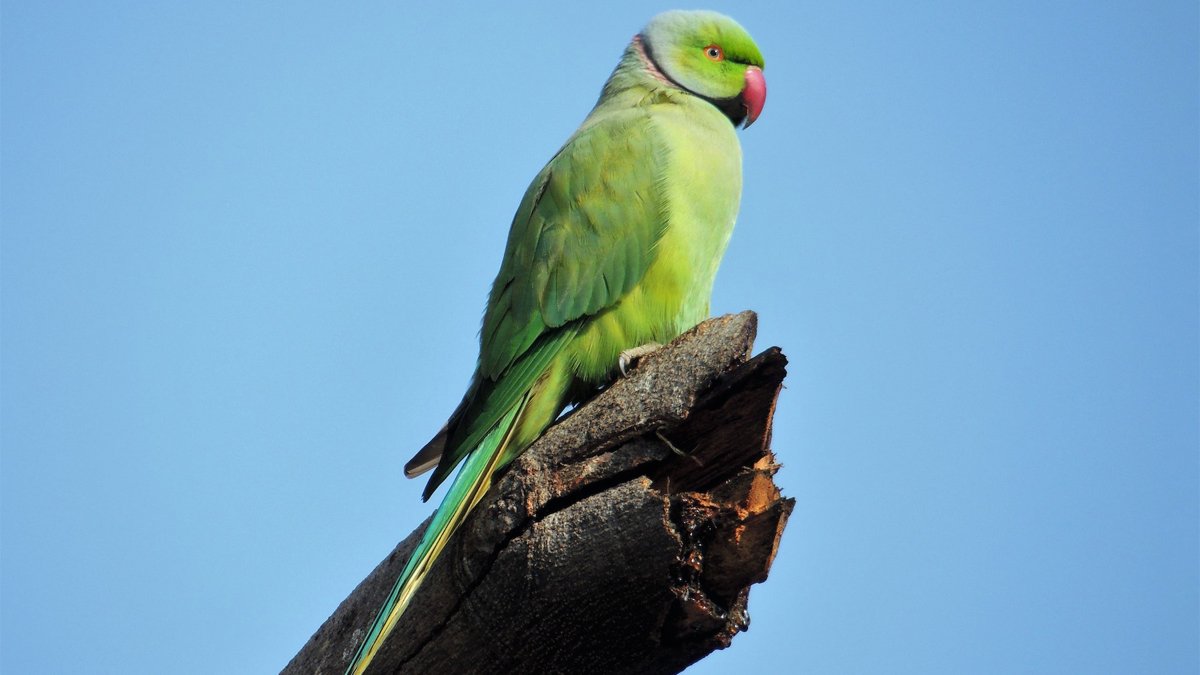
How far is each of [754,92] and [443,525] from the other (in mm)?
3568

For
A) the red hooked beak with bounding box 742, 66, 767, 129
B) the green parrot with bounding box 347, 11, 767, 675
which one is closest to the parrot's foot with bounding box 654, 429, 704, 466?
the green parrot with bounding box 347, 11, 767, 675

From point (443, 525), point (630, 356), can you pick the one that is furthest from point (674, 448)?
point (630, 356)

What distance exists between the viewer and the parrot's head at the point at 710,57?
20.2 feet

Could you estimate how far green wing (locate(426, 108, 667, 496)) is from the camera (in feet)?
15.8

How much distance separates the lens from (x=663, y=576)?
3195 mm

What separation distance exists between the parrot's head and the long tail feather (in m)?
2.59

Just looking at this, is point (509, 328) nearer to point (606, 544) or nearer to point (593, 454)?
point (593, 454)

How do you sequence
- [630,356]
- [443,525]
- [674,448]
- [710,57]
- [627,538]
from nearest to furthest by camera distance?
[627,538] → [674,448] → [443,525] → [630,356] → [710,57]

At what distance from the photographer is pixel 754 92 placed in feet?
20.7

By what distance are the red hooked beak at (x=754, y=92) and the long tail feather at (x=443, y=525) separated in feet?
9.05

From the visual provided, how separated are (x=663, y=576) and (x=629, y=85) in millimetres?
3551

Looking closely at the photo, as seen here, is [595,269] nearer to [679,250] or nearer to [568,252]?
[568,252]

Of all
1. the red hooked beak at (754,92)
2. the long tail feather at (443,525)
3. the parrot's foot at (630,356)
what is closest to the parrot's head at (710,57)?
the red hooked beak at (754,92)

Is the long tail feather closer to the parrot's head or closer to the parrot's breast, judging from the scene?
the parrot's breast
